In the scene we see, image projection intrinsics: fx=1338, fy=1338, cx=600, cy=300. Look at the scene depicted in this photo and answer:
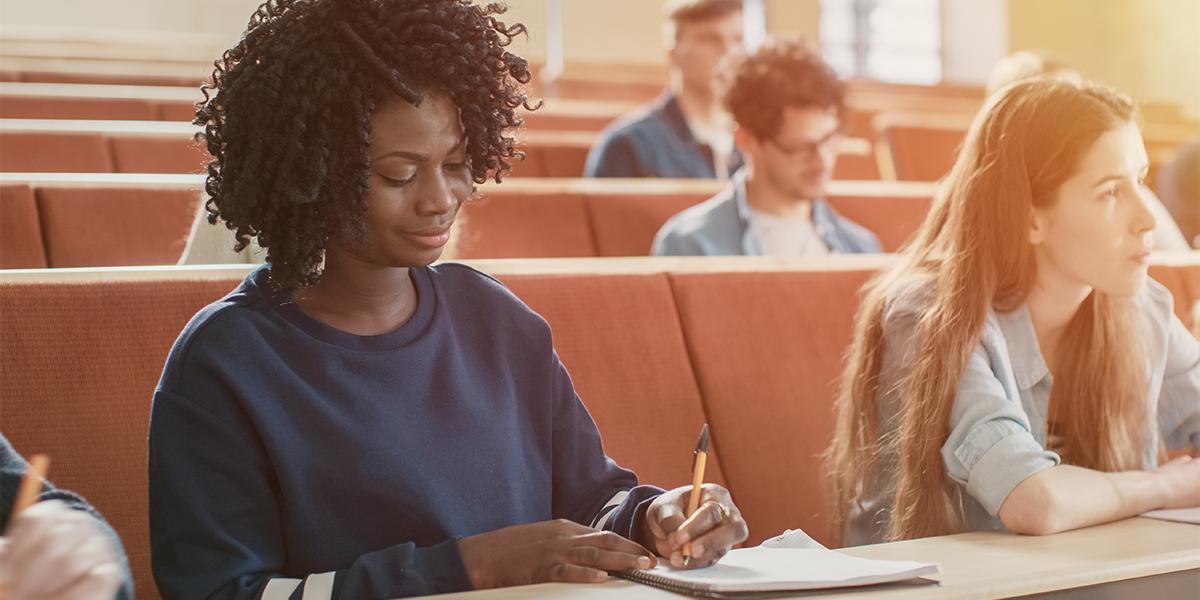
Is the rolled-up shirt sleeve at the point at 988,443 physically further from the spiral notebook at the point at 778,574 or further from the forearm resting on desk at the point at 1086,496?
the spiral notebook at the point at 778,574

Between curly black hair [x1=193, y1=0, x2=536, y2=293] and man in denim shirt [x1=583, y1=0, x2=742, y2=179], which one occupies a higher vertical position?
curly black hair [x1=193, y1=0, x2=536, y2=293]

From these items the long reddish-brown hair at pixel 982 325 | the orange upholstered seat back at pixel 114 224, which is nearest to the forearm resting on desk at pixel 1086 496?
the long reddish-brown hair at pixel 982 325

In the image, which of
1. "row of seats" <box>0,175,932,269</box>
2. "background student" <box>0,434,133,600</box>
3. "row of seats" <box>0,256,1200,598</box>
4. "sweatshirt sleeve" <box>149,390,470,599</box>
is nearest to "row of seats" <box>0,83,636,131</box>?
"row of seats" <box>0,175,932,269</box>

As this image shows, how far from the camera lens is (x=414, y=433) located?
1203 millimetres

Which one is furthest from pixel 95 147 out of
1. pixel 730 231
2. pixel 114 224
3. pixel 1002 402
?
pixel 1002 402

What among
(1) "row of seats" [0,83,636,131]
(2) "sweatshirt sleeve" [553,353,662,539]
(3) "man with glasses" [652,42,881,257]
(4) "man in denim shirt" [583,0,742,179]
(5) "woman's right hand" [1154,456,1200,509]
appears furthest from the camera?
(4) "man in denim shirt" [583,0,742,179]

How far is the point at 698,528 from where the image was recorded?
43.8 inches

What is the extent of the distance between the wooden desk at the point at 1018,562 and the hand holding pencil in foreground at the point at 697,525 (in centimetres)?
8

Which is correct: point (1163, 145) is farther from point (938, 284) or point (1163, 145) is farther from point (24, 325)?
point (24, 325)

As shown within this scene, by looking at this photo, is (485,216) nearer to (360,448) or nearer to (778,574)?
(360,448)

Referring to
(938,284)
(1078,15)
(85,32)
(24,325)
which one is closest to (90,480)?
(24,325)

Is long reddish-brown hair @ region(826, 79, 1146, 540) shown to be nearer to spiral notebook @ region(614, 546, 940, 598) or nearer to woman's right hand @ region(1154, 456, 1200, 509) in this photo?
woman's right hand @ region(1154, 456, 1200, 509)

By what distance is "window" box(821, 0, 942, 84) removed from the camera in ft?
27.2

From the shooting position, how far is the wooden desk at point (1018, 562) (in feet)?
3.31
